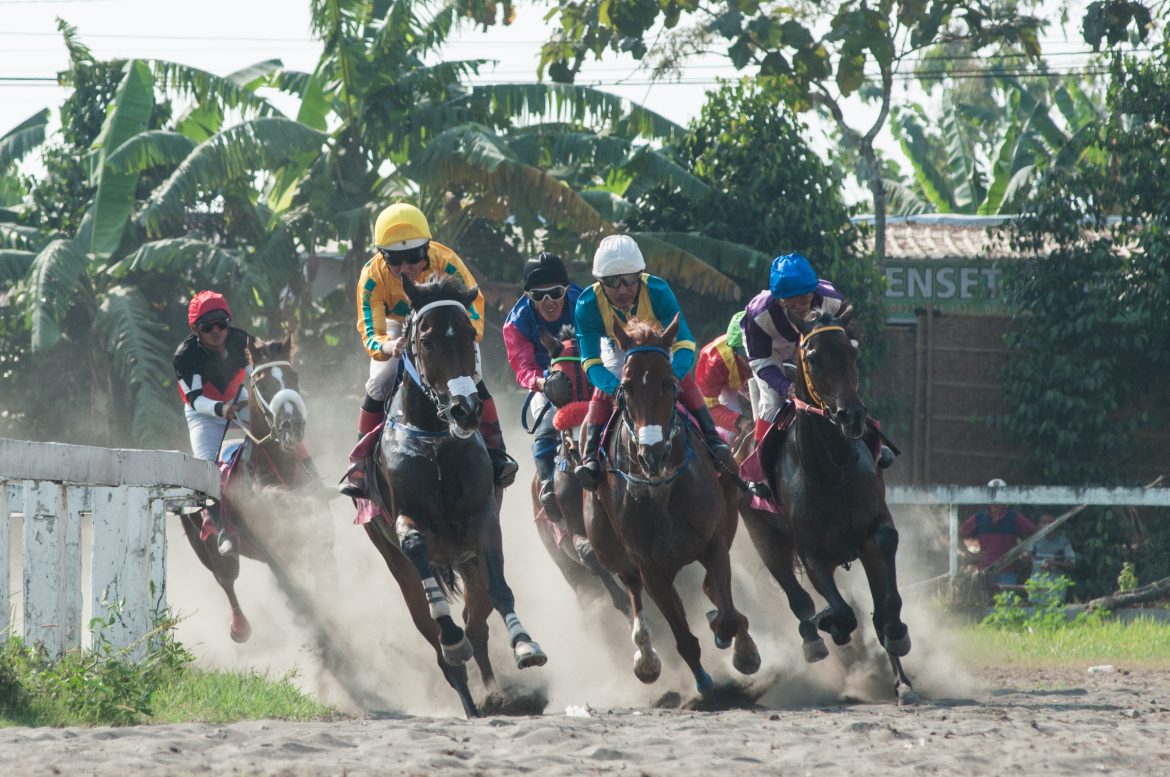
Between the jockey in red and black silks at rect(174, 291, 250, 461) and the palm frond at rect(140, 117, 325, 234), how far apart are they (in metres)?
6.74

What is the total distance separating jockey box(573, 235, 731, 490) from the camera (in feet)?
30.2

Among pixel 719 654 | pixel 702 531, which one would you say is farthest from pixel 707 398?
pixel 702 531

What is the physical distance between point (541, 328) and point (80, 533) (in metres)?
3.34

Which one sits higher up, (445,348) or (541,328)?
(541,328)

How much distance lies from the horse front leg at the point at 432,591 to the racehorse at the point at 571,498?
4.29 feet

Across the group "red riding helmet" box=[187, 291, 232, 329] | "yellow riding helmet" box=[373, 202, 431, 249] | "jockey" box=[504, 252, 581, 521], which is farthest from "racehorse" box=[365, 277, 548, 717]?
"red riding helmet" box=[187, 291, 232, 329]

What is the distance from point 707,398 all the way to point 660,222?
10093 millimetres

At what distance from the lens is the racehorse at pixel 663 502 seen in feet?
28.2

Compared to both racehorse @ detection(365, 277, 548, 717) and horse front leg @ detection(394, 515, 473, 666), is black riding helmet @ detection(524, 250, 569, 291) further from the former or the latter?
horse front leg @ detection(394, 515, 473, 666)

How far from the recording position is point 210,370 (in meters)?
12.7

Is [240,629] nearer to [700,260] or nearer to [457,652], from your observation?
[457,652]

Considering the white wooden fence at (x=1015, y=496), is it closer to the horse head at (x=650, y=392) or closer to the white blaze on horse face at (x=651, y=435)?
the horse head at (x=650, y=392)

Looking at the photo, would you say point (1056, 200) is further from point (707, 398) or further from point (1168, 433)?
point (707, 398)

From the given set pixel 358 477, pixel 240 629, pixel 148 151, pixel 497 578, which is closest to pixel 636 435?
pixel 497 578
